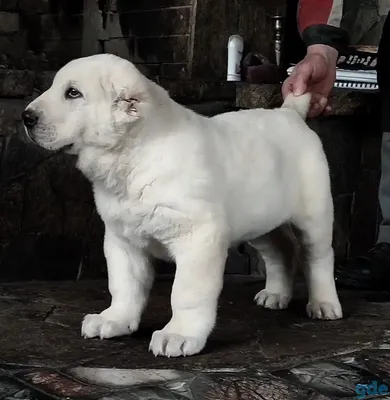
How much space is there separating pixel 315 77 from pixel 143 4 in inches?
53.1

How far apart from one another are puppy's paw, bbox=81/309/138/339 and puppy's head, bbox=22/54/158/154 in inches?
15.3

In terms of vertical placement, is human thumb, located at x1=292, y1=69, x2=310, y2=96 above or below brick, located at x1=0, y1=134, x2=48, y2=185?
above

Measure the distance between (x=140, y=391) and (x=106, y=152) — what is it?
18.2 inches

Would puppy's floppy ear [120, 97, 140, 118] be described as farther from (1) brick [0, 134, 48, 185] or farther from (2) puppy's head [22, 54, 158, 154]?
(1) brick [0, 134, 48, 185]

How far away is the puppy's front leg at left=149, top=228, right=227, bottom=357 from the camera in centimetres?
159

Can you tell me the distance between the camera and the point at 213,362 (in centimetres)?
159

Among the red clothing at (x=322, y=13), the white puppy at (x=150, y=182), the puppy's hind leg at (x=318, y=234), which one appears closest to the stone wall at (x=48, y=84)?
the red clothing at (x=322, y=13)

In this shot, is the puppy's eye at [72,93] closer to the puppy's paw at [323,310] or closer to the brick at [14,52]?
the puppy's paw at [323,310]

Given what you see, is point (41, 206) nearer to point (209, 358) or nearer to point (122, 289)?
point (122, 289)

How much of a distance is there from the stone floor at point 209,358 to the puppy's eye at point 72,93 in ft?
1.66

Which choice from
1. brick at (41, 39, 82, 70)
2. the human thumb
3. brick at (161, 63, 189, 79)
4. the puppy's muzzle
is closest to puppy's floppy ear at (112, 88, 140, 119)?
the puppy's muzzle

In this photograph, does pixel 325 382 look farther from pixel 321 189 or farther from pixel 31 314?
pixel 31 314

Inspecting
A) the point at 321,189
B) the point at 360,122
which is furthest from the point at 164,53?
the point at 321,189

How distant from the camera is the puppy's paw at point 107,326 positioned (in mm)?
1746
